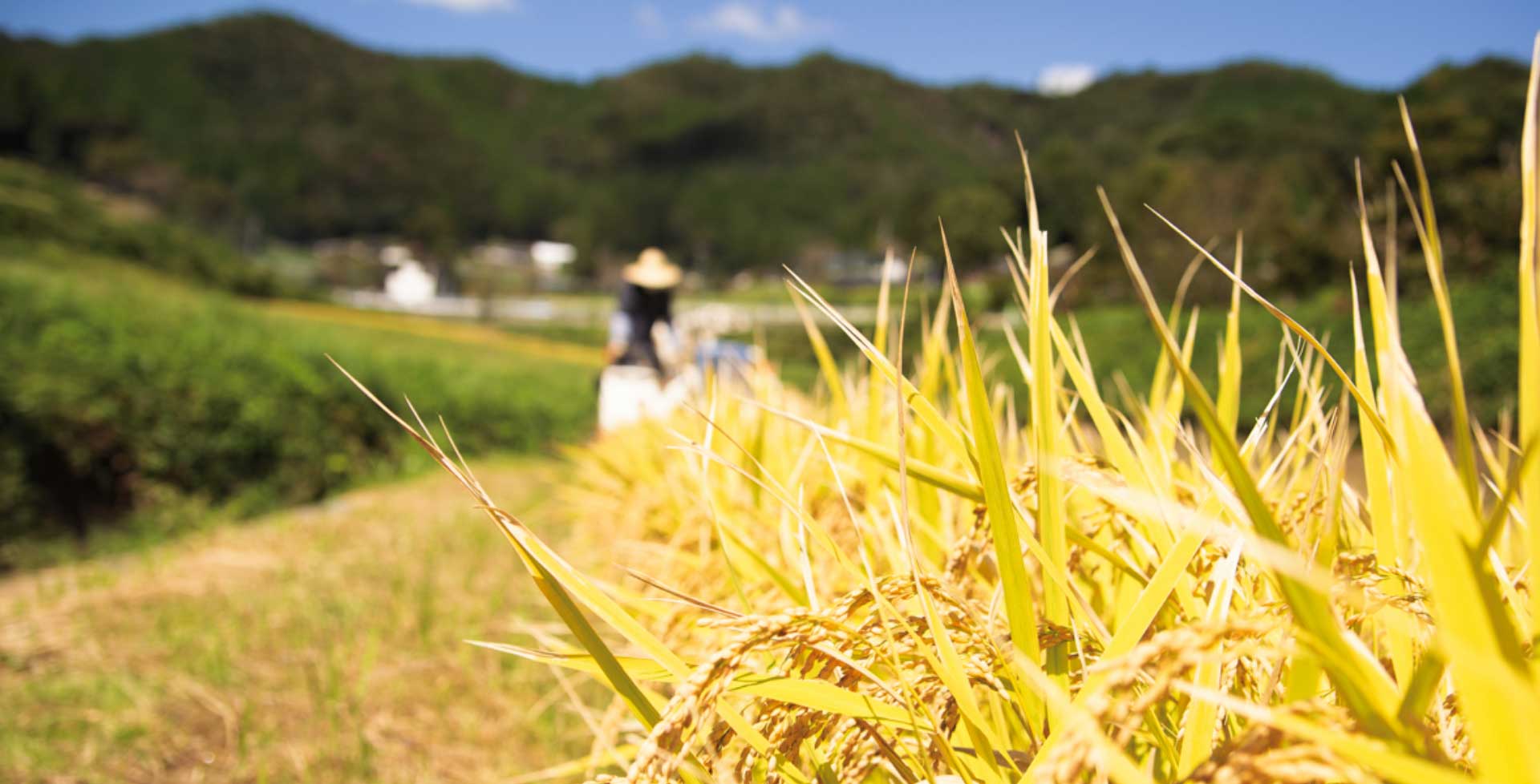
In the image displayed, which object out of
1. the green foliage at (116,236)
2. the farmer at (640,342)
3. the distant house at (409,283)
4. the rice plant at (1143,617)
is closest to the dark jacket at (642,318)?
the farmer at (640,342)

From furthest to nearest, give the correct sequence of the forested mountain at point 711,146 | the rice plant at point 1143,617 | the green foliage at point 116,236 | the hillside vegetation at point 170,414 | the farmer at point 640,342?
the green foliage at point 116,236 → the forested mountain at point 711,146 → the farmer at point 640,342 → the hillside vegetation at point 170,414 → the rice plant at point 1143,617

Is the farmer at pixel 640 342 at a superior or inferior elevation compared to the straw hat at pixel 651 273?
inferior

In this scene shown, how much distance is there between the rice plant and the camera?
1.46 feet

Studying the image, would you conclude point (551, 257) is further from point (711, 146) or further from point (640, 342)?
point (640, 342)

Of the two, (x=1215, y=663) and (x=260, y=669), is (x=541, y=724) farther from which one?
(x=1215, y=663)

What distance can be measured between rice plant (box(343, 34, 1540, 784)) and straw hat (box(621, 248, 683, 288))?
14.9 ft

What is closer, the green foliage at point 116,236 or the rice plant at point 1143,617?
the rice plant at point 1143,617

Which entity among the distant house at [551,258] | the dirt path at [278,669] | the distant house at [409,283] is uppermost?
the distant house at [551,258]

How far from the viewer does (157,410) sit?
5.21 meters

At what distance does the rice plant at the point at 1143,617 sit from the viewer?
44cm

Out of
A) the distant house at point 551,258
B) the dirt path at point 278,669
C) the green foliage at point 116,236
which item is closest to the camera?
the dirt path at point 278,669

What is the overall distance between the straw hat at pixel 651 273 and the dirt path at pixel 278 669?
221 centimetres

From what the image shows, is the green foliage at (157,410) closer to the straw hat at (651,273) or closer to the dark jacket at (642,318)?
the dark jacket at (642,318)

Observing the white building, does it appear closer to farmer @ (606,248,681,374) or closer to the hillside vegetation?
the hillside vegetation
